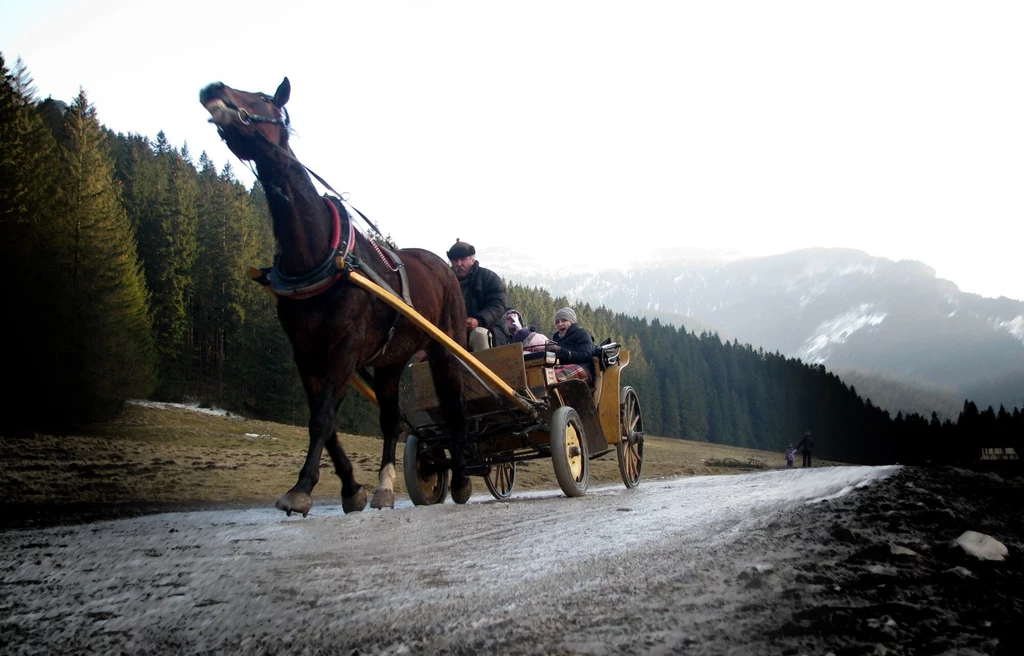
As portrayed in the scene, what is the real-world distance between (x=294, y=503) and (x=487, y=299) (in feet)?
14.3

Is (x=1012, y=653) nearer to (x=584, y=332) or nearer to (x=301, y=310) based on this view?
(x=301, y=310)

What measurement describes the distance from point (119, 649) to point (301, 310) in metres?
3.85

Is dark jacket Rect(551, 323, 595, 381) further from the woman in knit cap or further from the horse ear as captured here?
the horse ear

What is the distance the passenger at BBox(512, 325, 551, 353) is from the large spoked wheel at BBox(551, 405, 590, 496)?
905 millimetres

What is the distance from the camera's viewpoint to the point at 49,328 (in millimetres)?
19359

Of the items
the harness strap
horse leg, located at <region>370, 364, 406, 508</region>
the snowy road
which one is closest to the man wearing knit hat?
horse leg, located at <region>370, 364, 406, 508</region>

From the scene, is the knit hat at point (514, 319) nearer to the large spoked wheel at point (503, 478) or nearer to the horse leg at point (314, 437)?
the large spoked wheel at point (503, 478)

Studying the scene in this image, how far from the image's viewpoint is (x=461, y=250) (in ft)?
29.3

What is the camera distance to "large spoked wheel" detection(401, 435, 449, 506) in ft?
25.0

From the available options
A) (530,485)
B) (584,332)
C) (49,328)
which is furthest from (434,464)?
(49,328)

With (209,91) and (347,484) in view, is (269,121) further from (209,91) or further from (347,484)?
(347,484)

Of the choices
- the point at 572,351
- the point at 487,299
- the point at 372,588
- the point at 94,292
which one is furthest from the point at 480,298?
the point at 94,292

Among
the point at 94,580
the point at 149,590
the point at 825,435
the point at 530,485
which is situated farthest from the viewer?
the point at 825,435

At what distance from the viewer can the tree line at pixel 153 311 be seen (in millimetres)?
19641
